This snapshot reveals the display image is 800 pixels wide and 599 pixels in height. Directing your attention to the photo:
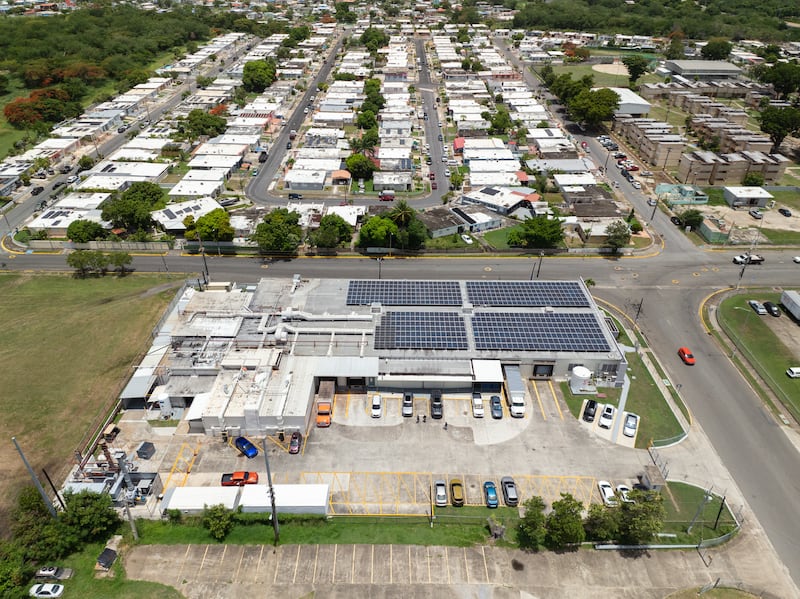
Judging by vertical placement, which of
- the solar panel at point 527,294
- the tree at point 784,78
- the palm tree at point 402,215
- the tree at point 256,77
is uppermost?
the tree at point 784,78

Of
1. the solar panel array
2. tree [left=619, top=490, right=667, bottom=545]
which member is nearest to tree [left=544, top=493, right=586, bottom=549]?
tree [left=619, top=490, right=667, bottom=545]

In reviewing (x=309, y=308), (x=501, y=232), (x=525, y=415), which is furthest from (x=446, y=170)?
(x=525, y=415)

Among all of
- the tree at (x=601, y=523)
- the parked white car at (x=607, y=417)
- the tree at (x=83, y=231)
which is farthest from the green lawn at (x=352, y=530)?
the tree at (x=83, y=231)

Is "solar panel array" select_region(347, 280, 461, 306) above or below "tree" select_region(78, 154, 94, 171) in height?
above

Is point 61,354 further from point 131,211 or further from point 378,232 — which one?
point 378,232

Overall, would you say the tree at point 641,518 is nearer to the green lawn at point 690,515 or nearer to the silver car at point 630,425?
the green lawn at point 690,515

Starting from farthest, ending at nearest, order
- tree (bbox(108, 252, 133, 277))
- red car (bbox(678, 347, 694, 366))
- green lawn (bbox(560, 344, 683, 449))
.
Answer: tree (bbox(108, 252, 133, 277)), red car (bbox(678, 347, 694, 366)), green lawn (bbox(560, 344, 683, 449))

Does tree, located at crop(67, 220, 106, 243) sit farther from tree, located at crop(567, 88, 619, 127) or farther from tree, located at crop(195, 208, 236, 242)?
tree, located at crop(567, 88, 619, 127)

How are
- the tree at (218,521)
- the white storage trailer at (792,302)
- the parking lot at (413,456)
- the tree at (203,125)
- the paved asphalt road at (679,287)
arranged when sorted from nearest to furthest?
the tree at (218,521) → the parking lot at (413,456) → the paved asphalt road at (679,287) → the white storage trailer at (792,302) → the tree at (203,125)
